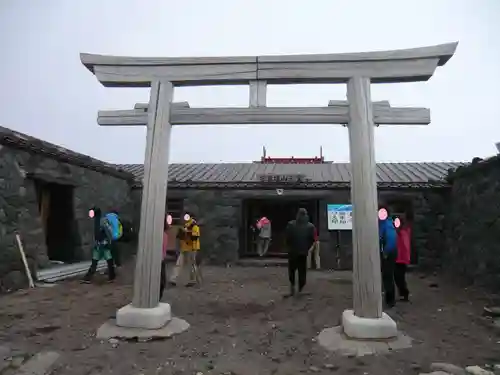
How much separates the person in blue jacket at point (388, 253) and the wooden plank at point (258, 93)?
2558 millimetres

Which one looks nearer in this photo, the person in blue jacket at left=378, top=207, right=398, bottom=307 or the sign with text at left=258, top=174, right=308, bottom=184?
the person in blue jacket at left=378, top=207, right=398, bottom=307

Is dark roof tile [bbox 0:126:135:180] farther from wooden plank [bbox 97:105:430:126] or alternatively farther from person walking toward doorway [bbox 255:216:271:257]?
person walking toward doorway [bbox 255:216:271:257]

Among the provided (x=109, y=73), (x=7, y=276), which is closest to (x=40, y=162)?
(x=7, y=276)

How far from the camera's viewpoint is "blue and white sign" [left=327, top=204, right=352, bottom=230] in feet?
40.3

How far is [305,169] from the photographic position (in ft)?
51.3

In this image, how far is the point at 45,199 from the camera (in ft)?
32.9

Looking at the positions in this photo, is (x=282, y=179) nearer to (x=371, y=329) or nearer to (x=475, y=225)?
(x=475, y=225)

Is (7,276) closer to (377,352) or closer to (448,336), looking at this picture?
(377,352)

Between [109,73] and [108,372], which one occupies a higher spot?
[109,73]

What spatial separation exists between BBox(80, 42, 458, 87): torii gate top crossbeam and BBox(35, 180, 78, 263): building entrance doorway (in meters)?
5.38

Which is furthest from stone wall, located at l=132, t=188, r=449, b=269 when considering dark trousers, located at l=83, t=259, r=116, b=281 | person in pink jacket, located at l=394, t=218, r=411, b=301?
person in pink jacket, located at l=394, t=218, r=411, b=301

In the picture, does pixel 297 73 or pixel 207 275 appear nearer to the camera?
pixel 297 73

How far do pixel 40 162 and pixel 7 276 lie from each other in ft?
8.30

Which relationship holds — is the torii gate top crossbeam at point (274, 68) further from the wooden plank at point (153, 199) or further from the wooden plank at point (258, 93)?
the wooden plank at point (153, 199)
